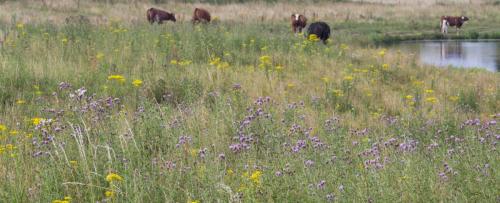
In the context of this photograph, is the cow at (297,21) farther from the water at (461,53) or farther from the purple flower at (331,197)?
the purple flower at (331,197)

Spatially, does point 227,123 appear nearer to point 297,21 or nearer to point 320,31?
point 320,31

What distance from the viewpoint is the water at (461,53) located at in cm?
1986

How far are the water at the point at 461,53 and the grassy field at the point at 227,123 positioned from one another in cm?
699

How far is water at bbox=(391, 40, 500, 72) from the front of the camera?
1986cm

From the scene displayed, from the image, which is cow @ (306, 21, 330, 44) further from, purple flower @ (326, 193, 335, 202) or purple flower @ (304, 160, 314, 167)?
purple flower @ (326, 193, 335, 202)

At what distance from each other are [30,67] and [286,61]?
470 cm

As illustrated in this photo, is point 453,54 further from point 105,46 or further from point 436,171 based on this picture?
→ point 436,171

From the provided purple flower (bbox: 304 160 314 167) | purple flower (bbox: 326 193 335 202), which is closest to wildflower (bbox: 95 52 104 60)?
purple flower (bbox: 304 160 314 167)

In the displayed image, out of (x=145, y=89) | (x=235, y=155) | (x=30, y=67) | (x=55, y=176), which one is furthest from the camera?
(x=30, y=67)

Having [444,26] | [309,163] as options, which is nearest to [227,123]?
[309,163]

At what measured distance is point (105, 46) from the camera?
10445mm

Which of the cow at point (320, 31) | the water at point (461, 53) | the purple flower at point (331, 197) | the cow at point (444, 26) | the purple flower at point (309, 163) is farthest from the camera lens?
the cow at point (444, 26)

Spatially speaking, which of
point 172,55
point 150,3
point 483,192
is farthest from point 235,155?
point 150,3

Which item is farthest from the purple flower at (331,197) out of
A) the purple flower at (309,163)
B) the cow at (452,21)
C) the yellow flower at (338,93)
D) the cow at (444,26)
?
the cow at (452,21)
